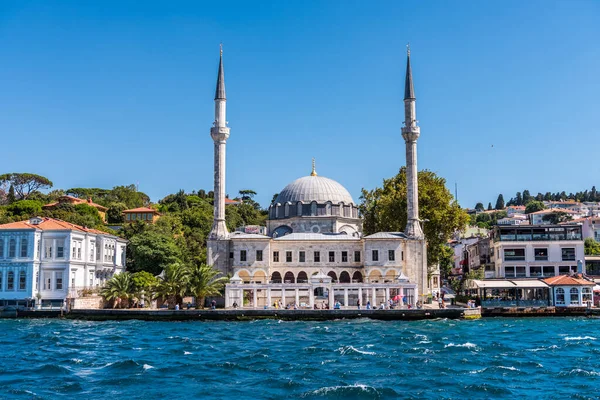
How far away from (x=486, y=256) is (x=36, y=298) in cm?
3610

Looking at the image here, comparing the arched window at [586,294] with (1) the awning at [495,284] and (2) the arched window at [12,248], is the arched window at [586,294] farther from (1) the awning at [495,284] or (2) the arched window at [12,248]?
(2) the arched window at [12,248]

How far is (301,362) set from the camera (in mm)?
21875

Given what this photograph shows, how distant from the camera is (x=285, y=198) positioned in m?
53.5

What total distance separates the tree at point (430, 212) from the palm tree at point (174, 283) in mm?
16254

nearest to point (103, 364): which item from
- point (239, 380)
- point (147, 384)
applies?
point (147, 384)

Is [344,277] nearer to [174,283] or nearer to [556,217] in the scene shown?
[174,283]

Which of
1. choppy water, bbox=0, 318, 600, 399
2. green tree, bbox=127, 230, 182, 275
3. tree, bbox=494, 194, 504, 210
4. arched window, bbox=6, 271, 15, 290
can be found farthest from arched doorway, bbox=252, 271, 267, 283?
tree, bbox=494, 194, 504, 210

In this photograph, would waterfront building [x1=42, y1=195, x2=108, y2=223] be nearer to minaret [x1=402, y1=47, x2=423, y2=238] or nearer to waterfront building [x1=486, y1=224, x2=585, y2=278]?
minaret [x1=402, y1=47, x2=423, y2=238]

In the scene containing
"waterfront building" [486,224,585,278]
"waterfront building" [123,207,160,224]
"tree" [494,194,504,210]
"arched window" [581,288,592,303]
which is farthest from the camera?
"tree" [494,194,504,210]

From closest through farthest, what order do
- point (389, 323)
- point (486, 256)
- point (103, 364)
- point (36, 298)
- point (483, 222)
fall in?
1. point (103, 364)
2. point (389, 323)
3. point (36, 298)
4. point (486, 256)
5. point (483, 222)

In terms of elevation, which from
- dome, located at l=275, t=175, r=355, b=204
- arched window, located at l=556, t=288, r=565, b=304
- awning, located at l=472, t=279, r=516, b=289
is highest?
dome, located at l=275, t=175, r=355, b=204

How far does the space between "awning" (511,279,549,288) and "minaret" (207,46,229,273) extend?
19.0 m

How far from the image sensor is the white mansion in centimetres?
4188

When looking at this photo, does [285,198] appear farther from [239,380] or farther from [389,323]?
[239,380]
